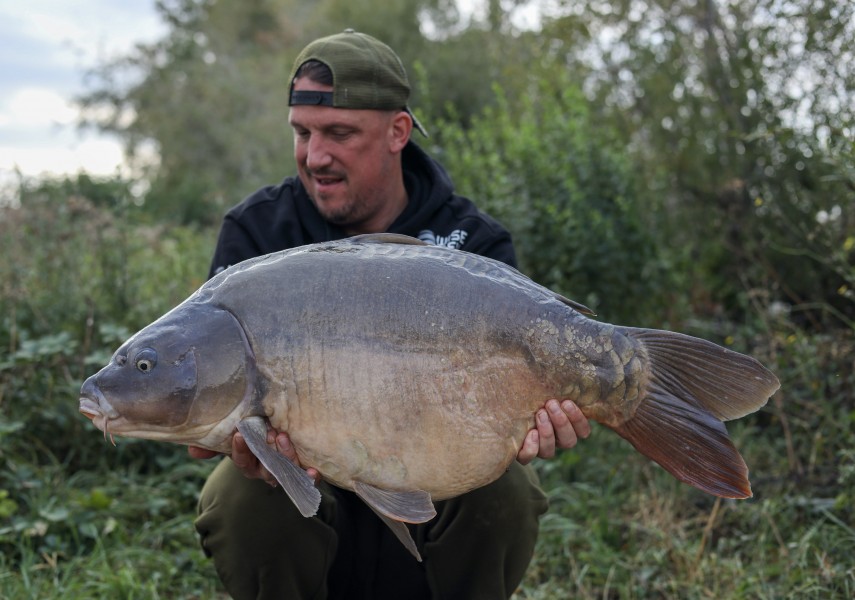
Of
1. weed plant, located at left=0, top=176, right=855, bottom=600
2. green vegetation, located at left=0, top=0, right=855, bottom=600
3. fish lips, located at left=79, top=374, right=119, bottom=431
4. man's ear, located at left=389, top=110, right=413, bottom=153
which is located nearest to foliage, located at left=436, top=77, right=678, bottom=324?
green vegetation, located at left=0, top=0, right=855, bottom=600

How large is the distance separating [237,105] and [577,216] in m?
11.4

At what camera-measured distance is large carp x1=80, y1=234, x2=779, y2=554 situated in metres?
1.92

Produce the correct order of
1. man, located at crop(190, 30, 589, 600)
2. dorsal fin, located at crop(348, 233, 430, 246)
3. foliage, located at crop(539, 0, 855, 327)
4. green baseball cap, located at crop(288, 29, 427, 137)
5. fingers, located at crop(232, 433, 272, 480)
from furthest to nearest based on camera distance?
1. foliage, located at crop(539, 0, 855, 327)
2. green baseball cap, located at crop(288, 29, 427, 137)
3. man, located at crop(190, 30, 589, 600)
4. dorsal fin, located at crop(348, 233, 430, 246)
5. fingers, located at crop(232, 433, 272, 480)

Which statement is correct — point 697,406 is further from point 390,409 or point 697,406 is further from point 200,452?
point 200,452

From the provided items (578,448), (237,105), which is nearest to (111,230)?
(578,448)

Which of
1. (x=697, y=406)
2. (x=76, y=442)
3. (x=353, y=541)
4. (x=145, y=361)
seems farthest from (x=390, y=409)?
(x=76, y=442)

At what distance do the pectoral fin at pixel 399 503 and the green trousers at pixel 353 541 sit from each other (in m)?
0.49

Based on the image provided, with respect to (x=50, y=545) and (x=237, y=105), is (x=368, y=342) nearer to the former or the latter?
(x=50, y=545)

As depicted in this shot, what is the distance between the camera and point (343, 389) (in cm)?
192

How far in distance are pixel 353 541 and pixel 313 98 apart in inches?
50.3

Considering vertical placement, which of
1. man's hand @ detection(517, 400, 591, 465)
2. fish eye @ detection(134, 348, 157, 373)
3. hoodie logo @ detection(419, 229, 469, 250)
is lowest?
man's hand @ detection(517, 400, 591, 465)

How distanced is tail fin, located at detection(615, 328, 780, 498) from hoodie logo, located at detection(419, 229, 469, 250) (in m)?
0.93

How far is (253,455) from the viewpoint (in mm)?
2059

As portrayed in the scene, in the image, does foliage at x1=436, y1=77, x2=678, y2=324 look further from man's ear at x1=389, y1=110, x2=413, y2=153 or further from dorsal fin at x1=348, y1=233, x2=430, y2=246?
dorsal fin at x1=348, y1=233, x2=430, y2=246
